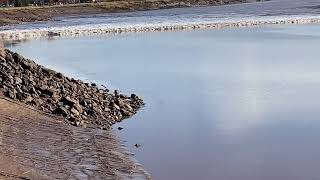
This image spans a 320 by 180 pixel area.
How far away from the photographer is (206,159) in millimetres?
14492

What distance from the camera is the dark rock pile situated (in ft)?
60.1

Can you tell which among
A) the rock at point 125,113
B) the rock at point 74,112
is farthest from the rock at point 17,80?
the rock at point 125,113

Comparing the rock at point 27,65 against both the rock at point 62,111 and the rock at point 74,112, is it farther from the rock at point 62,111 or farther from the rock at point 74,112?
the rock at point 62,111

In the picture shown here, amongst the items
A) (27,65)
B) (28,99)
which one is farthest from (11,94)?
(27,65)

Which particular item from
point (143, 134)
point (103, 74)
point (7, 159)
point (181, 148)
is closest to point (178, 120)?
point (143, 134)

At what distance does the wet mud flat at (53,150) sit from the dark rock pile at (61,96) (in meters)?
0.69

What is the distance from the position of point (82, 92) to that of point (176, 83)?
5.66 metres

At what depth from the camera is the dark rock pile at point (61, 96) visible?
18.3 metres

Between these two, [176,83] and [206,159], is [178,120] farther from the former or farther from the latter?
[176,83]

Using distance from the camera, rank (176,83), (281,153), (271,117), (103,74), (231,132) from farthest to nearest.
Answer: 1. (103,74)
2. (176,83)
3. (271,117)
4. (231,132)
5. (281,153)

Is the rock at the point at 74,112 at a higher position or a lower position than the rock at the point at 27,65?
lower

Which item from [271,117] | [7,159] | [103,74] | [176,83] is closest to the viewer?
[7,159]

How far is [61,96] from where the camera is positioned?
19.8 meters

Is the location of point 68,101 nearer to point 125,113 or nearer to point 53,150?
point 125,113
